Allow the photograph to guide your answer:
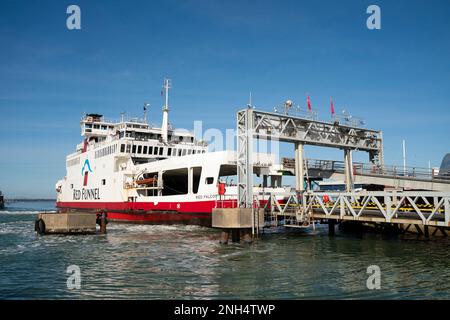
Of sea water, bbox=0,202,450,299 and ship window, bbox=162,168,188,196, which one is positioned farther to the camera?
ship window, bbox=162,168,188,196

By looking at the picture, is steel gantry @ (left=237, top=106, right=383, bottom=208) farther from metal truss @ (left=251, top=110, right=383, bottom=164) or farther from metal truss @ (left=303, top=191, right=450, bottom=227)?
metal truss @ (left=303, top=191, right=450, bottom=227)

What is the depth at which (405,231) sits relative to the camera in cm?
2775

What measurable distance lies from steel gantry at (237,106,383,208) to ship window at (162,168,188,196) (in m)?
11.4

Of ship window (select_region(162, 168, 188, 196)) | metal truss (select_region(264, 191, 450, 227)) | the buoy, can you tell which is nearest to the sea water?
metal truss (select_region(264, 191, 450, 227))

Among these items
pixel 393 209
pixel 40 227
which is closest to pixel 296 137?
pixel 393 209

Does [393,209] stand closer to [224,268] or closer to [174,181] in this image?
[224,268]

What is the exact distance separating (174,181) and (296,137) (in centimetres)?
1786

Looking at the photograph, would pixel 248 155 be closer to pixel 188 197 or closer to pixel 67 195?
pixel 188 197

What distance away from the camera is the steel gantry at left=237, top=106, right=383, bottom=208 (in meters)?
23.5

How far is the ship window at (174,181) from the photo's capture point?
35.4 m

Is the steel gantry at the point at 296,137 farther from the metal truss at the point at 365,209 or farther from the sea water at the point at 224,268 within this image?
the sea water at the point at 224,268

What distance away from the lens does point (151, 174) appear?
126 ft

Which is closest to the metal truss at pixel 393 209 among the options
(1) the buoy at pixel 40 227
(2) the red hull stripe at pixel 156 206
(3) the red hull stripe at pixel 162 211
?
(3) the red hull stripe at pixel 162 211

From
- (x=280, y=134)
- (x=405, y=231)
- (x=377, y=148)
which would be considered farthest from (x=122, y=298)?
(x=377, y=148)
